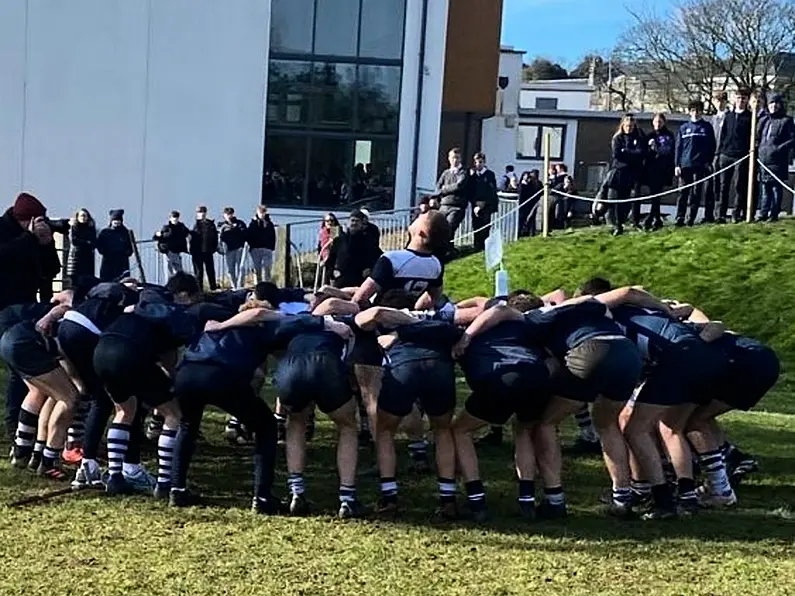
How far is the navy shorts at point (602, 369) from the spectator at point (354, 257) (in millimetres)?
6932

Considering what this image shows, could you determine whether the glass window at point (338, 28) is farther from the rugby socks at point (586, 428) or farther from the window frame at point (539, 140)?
the rugby socks at point (586, 428)

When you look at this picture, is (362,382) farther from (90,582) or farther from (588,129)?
(588,129)

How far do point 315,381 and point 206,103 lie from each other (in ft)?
74.3

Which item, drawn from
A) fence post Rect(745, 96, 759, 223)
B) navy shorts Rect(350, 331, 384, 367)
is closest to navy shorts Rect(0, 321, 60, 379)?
navy shorts Rect(350, 331, 384, 367)

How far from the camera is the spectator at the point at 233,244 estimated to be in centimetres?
2252

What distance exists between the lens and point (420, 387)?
25.4ft

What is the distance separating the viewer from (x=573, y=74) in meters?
77.4

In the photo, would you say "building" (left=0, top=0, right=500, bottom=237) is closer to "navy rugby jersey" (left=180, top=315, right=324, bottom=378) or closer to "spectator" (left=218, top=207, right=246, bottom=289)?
"spectator" (left=218, top=207, right=246, bottom=289)

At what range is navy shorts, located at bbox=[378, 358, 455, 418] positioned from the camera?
7.74 m

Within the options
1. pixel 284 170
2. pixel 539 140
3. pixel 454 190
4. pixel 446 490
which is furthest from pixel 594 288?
pixel 539 140

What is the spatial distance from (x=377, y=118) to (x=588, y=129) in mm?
18082

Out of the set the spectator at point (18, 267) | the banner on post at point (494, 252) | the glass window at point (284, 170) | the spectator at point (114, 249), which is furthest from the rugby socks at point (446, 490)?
the glass window at point (284, 170)

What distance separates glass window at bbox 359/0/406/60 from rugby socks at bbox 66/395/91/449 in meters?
20.9

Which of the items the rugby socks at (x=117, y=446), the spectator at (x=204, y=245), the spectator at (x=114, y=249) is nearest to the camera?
the rugby socks at (x=117, y=446)
